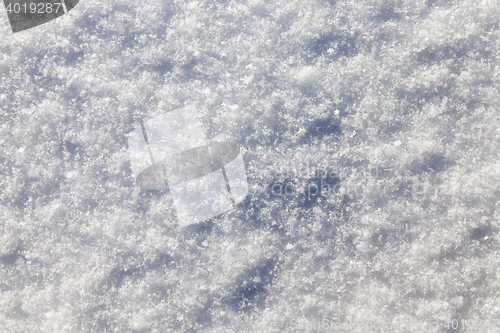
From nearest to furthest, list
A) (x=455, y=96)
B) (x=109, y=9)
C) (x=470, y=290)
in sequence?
1. (x=470, y=290)
2. (x=455, y=96)
3. (x=109, y=9)

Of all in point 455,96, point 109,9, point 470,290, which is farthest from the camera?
point 109,9

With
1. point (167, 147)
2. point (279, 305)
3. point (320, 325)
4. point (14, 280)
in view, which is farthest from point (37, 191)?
point (320, 325)

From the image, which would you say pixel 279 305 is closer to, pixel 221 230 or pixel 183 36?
pixel 221 230

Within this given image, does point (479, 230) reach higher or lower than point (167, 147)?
lower

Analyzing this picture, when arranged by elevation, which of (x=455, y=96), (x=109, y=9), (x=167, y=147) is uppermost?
(x=109, y=9)

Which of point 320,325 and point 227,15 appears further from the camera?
point 227,15

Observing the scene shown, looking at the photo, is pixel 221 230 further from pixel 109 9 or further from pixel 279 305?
pixel 109 9
